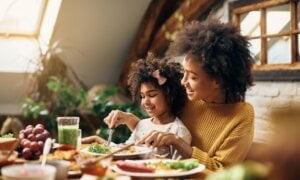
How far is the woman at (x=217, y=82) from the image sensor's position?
74.3 inches

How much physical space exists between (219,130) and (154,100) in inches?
12.6

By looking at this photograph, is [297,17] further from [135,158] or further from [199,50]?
[135,158]

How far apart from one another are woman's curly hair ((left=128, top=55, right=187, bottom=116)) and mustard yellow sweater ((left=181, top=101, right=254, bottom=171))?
58mm

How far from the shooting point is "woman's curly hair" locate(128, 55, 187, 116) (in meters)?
2.13

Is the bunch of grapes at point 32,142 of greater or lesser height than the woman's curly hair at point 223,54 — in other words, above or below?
below

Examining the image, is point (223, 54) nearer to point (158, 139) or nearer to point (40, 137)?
point (158, 139)

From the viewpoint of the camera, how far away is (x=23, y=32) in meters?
4.00

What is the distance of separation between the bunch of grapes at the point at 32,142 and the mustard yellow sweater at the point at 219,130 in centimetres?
58

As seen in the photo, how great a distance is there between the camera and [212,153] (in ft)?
6.20

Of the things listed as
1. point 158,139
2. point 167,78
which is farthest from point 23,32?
point 158,139

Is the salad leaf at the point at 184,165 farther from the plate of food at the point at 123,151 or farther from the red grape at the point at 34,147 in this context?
the red grape at the point at 34,147

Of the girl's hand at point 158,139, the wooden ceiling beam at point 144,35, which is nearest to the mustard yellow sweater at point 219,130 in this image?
the girl's hand at point 158,139

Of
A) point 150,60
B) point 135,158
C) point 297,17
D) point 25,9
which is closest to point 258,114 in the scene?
point 297,17

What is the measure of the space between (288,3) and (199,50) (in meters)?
1.05
